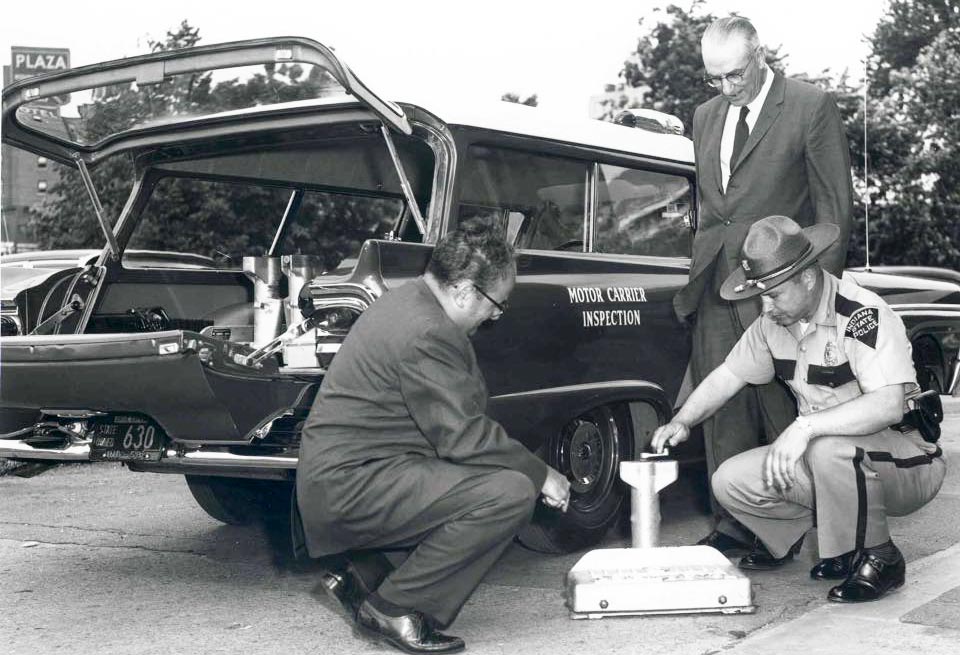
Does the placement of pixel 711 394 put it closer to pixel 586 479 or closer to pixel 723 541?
pixel 723 541

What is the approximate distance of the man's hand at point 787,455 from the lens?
4633mm

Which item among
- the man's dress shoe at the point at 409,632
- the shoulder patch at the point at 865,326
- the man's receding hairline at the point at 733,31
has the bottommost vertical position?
the man's dress shoe at the point at 409,632

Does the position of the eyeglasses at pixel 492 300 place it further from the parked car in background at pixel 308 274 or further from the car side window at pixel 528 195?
the car side window at pixel 528 195

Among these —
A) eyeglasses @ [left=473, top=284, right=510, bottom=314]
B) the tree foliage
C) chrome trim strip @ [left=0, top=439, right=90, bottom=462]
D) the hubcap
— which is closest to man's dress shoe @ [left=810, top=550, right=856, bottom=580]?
the hubcap

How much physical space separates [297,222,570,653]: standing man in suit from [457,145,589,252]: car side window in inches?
43.9

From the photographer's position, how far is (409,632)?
13.2 ft

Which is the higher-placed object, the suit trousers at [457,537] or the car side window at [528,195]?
the car side window at [528,195]

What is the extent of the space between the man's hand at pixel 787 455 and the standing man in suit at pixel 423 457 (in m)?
0.89

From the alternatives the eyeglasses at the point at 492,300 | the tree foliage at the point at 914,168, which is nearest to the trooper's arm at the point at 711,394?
the eyeglasses at the point at 492,300

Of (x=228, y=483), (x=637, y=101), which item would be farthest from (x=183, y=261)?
(x=637, y=101)

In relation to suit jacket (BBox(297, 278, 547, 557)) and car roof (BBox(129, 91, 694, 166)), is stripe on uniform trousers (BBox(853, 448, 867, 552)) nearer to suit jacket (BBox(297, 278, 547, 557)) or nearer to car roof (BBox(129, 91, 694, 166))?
suit jacket (BBox(297, 278, 547, 557))

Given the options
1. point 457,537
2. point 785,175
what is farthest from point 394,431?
point 785,175

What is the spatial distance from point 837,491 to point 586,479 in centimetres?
157

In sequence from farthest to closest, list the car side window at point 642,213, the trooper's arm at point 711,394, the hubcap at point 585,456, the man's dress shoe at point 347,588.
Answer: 1. the car side window at point 642,213
2. the hubcap at point 585,456
3. the trooper's arm at point 711,394
4. the man's dress shoe at point 347,588
